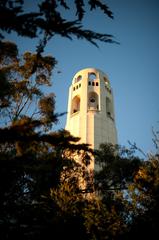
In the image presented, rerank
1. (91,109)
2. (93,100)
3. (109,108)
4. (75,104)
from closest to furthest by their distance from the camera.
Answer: (91,109) → (93,100) → (109,108) → (75,104)

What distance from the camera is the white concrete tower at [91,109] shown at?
24906 mm

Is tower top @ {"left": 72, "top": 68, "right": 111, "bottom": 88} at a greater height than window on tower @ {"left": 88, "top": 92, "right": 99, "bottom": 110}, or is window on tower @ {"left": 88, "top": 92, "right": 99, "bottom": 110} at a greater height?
tower top @ {"left": 72, "top": 68, "right": 111, "bottom": 88}

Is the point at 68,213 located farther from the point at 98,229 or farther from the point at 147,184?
the point at 147,184

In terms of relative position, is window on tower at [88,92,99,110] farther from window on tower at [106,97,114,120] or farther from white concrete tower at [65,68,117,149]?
window on tower at [106,97,114,120]

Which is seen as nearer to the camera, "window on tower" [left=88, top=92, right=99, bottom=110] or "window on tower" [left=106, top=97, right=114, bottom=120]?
"window on tower" [left=88, top=92, right=99, bottom=110]

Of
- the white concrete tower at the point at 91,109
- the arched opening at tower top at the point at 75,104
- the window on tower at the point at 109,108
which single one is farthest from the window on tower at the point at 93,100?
the window on tower at the point at 109,108

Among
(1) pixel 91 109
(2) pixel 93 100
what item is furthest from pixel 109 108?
(1) pixel 91 109

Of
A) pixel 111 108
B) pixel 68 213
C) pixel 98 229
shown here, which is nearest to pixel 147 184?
pixel 98 229

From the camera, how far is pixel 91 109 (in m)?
26.7

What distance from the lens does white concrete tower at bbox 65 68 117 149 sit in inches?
981

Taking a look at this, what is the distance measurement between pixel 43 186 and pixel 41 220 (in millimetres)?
2324

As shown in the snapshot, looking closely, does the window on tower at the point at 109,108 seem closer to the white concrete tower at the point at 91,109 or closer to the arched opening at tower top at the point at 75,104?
the white concrete tower at the point at 91,109

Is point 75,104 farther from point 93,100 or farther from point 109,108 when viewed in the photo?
point 109,108

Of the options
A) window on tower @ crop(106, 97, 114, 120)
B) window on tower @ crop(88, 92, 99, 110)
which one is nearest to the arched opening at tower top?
window on tower @ crop(88, 92, 99, 110)
